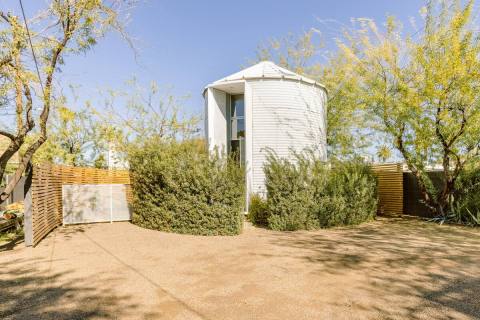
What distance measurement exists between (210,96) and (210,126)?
132 centimetres

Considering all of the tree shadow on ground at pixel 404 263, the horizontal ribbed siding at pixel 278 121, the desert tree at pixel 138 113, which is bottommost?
the tree shadow on ground at pixel 404 263

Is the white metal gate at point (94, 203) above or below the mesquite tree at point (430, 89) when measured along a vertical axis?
below

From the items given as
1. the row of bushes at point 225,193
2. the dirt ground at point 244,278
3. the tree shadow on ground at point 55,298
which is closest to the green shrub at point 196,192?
the row of bushes at point 225,193

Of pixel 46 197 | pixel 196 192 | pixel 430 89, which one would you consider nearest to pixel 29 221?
pixel 46 197

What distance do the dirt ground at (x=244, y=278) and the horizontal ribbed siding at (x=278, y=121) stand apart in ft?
15.2

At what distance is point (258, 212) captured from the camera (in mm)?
11242

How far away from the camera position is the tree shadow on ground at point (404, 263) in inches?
161

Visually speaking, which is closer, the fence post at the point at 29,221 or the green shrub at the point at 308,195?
the fence post at the point at 29,221

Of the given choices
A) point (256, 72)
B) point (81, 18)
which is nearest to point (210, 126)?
point (256, 72)

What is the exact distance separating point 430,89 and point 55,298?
39.5 ft

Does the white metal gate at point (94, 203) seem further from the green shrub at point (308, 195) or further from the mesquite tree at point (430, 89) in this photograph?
the mesquite tree at point (430, 89)

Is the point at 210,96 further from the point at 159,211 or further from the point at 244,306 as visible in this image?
the point at 244,306

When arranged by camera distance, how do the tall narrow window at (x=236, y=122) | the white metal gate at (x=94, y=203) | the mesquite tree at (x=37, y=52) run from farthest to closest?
the tall narrow window at (x=236, y=122) < the white metal gate at (x=94, y=203) < the mesquite tree at (x=37, y=52)

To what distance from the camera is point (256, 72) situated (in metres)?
13.8
